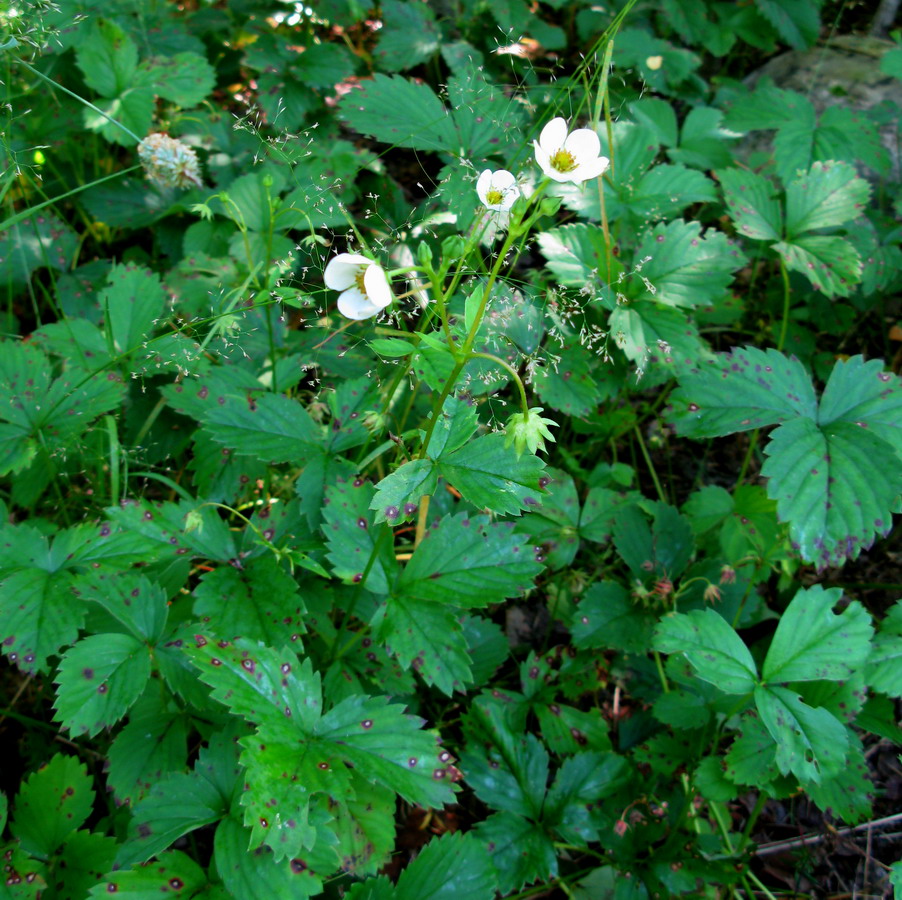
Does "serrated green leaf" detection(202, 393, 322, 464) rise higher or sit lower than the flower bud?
lower

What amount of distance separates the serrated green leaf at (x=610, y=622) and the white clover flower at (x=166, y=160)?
184cm

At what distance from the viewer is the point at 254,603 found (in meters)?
1.56

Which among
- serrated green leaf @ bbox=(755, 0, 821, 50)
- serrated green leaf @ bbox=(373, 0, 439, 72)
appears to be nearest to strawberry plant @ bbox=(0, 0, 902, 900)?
serrated green leaf @ bbox=(373, 0, 439, 72)

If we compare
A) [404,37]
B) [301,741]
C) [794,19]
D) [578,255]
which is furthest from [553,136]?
[794,19]

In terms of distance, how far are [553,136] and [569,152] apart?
0.14 feet

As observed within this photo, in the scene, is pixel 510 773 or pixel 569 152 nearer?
pixel 569 152

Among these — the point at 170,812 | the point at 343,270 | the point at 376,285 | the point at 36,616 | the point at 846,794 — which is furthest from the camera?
the point at 846,794

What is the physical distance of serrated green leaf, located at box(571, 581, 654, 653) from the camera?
6.21ft

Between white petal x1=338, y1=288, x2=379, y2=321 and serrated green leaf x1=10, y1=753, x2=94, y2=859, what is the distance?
1179mm

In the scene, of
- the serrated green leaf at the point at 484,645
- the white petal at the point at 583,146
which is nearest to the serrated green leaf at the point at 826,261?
the white petal at the point at 583,146

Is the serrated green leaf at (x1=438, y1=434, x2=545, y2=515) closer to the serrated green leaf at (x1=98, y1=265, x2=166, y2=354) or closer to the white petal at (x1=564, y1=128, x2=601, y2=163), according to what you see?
the white petal at (x1=564, y1=128, x2=601, y2=163)

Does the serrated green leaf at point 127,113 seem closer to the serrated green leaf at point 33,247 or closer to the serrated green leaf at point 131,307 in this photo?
the serrated green leaf at point 33,247

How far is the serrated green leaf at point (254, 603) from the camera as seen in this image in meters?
1.51

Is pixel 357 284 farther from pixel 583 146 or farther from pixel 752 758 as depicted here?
pixel 752 758
